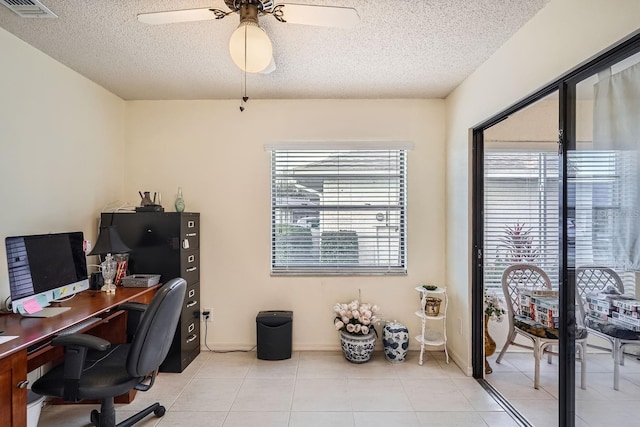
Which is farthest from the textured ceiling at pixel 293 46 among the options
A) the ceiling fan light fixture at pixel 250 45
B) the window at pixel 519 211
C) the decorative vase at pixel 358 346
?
the decorative vase at pixel 358 346

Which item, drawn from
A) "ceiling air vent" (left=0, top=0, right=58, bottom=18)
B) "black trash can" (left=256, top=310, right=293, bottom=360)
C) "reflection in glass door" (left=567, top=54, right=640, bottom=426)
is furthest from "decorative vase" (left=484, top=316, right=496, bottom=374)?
"ceiling air vent" (left=0, top=0, right=58, bottom=18)

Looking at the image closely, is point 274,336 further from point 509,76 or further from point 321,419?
point 509,76

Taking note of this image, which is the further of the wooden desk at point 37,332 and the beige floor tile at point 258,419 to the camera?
the beige floor tile at point 258,419

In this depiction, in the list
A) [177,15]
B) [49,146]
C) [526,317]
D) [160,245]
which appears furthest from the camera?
[160,245]

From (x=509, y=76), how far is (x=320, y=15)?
1.44 metres

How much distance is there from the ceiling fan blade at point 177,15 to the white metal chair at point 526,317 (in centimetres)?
294

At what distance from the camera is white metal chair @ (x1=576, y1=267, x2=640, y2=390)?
1.60 metres

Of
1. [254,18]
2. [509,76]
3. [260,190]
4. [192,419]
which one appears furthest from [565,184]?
[192,419]

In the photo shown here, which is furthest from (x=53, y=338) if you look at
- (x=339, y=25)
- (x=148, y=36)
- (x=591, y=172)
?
(x=591, y=172)

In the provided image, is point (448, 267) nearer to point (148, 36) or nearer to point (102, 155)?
point (148, 36)

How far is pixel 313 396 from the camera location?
2.59 metres

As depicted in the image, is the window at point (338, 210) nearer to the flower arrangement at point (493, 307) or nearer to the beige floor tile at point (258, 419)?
the flower arrangement at point (493, 307)

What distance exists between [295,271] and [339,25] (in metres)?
2.36

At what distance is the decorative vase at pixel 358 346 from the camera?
312 centimetres
